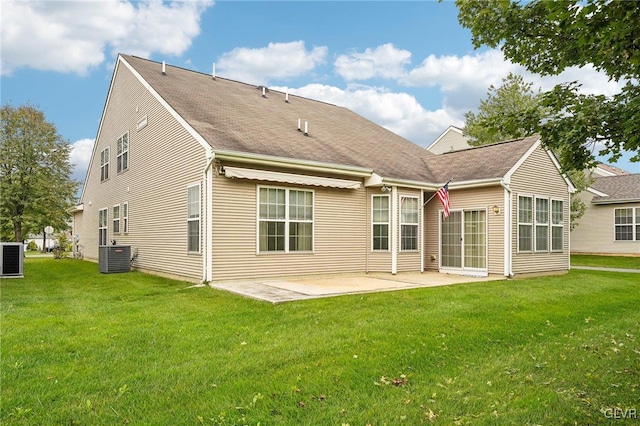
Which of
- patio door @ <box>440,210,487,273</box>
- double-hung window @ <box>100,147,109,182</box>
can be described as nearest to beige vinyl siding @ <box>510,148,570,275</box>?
patio door @ <box>440,210,487,273</box>

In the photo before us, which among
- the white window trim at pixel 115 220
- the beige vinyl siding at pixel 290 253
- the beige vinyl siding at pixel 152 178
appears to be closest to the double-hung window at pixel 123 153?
the beige vinyl siding at pixel 152 178

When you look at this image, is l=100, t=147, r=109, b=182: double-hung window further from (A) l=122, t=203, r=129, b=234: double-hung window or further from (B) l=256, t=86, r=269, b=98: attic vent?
(B) l=256, t=86, r=269, b=98: attic vent

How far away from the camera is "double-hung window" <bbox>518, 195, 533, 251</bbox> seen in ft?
40.5

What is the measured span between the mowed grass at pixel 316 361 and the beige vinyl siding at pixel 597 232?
654 inches

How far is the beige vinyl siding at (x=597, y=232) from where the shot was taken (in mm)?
21672

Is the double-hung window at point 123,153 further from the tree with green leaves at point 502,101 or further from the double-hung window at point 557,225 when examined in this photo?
the tree with green leaves at point 502,101

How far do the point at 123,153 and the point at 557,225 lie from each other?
1554 cm

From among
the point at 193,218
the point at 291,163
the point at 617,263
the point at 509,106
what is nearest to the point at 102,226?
the point at 193,218

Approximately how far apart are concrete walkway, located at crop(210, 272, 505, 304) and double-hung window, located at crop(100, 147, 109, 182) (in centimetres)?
1106

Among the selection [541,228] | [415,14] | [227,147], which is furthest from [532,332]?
[415,14]

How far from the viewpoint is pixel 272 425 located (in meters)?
3.10

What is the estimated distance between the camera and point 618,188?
22.8m

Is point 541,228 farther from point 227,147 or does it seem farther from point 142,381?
point 142,381

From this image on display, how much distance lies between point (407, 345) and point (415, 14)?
982 cm
